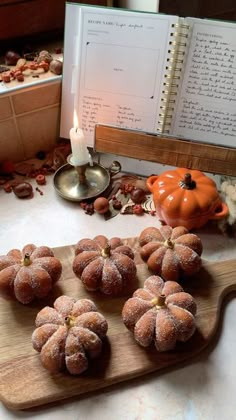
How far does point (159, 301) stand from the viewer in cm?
58

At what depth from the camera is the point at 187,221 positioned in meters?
0.79

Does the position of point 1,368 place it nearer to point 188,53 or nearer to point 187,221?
point 187,221

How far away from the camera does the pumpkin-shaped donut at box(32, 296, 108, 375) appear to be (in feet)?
1.82

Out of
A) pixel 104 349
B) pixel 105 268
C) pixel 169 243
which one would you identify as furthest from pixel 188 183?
pixel 104 349

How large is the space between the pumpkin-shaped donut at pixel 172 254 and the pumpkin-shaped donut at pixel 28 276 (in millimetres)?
171

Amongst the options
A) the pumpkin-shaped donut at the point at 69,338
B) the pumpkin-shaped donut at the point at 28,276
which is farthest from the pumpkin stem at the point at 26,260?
the pumpkin-shaped donut at the point at 69,338

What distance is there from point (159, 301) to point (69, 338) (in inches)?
5.8

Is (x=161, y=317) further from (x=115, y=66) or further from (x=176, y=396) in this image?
(x=115, y=66)

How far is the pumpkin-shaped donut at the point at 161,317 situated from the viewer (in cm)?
57

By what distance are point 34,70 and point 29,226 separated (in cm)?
43

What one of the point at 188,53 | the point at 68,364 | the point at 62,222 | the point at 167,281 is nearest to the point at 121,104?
the point at 188,53

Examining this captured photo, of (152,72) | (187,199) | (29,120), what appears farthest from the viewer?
(29,120)

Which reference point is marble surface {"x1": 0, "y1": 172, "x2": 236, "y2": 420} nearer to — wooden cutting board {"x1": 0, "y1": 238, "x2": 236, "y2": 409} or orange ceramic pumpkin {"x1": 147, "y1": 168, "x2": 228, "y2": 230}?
wooden cutting board {"x1": 0, "y1": 238, "x2": 236, "y2": 409}

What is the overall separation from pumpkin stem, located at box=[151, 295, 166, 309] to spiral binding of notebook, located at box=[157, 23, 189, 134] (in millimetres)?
483
